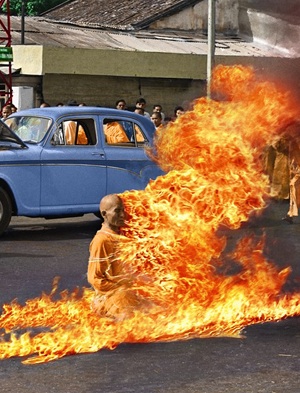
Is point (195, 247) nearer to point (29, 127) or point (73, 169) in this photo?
point (73, 169)

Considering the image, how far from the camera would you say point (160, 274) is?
6.79 m

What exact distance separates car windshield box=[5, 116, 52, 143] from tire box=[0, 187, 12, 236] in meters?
0.90

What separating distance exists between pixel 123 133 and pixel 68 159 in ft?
3.64

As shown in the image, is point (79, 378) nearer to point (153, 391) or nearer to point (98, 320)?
point (153, 391)

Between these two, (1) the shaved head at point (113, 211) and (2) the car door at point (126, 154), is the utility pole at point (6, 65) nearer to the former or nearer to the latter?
(2) the car door at point (126, 154)

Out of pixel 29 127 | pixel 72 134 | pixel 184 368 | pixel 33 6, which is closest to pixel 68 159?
pixel 72 134

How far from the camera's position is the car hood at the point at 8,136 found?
11.9m

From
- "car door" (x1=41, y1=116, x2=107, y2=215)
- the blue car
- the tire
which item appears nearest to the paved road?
the tire

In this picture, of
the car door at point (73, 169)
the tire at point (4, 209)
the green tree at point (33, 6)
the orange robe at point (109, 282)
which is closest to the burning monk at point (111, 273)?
the orange robe at point (109, 282)

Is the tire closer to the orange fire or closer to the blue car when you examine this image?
the blue car

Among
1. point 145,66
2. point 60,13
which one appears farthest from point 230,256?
point 60,13

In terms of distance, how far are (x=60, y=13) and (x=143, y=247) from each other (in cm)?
3204

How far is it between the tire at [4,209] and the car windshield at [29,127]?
0.90m

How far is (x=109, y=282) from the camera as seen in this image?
663 cm
